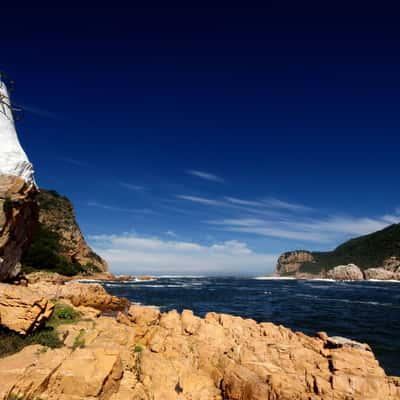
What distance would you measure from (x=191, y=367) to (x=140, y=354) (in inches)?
103

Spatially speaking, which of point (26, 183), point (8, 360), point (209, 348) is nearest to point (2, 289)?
point (8, 360)

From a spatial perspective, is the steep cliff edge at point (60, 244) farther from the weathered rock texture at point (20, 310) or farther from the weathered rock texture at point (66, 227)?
the weathered rock texture at point (20, 310)

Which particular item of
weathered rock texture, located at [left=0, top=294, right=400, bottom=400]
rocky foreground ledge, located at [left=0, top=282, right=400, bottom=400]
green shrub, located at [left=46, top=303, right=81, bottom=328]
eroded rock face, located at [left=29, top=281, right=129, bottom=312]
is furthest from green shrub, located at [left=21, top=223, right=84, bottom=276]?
weathered rock texture, located at [left=0, top=294, right=400, bottom=400]

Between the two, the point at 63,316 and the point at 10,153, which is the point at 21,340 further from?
the point at 10,153

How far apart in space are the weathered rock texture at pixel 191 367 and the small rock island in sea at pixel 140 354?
0.04 meters

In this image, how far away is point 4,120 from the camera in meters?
18.8

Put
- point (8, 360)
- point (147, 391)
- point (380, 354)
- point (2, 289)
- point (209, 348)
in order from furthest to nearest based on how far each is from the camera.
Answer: point (380, 354)
point (209, 348)
point (2, 289)
point (147, 391)
point (8, 360)

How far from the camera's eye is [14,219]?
1753cm

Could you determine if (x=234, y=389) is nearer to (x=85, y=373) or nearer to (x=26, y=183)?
(x=85, y=373)

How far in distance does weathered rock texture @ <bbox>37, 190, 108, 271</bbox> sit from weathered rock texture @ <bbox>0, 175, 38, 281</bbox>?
9855 cm

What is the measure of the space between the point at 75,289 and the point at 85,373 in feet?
86.8

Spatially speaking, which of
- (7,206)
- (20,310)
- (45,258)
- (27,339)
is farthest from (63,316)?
(45,258)

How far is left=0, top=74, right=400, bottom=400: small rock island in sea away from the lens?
11195 millimetres

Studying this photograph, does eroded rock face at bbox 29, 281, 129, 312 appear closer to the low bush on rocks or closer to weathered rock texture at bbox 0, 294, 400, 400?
weathered rock texture at bbox 0, 294, 400, 400
